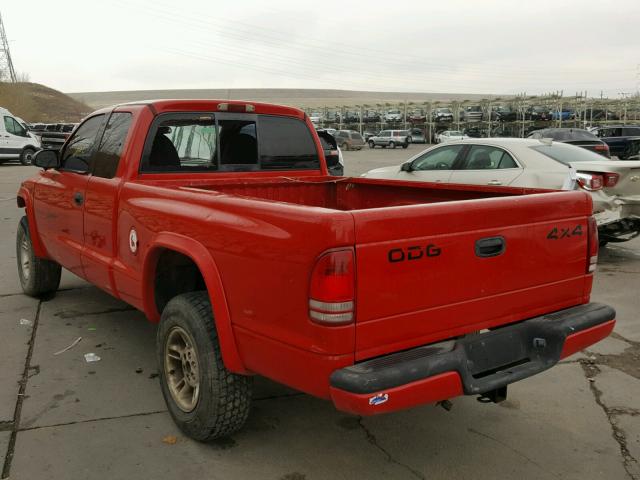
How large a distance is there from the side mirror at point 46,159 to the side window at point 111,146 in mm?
623

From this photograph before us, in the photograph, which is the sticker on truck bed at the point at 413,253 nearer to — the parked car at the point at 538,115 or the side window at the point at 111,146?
the side window at the point at 111,146

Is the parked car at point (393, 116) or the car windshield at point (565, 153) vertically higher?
the parked car at point (393, 116)

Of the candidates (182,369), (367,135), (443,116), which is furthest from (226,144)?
(367,135)

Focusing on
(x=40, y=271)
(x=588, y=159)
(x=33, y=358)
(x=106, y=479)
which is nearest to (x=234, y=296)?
(x=106, y=479)

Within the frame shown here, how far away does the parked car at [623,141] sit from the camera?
2208cm

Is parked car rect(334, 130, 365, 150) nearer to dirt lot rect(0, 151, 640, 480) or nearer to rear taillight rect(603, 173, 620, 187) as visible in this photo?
rear taillight rect(603, 173, 620, 187)

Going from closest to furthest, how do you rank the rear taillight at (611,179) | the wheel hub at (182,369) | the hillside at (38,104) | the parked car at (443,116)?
the wheel hub at (182,369)
the rear taillight at (611,179)
the parked car at (443,116)
the hillside at (38,104)

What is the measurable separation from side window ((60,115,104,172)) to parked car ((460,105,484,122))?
58267 millimetres

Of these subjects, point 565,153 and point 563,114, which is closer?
point 565,153

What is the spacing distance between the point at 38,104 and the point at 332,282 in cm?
10214

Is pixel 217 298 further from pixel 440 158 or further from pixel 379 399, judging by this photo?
pixel 440 158

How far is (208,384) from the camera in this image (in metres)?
3.02

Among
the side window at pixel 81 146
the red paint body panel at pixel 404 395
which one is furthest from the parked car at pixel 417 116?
the red paint body panel at pixel 404 395

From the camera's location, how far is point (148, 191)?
3.62 metres
